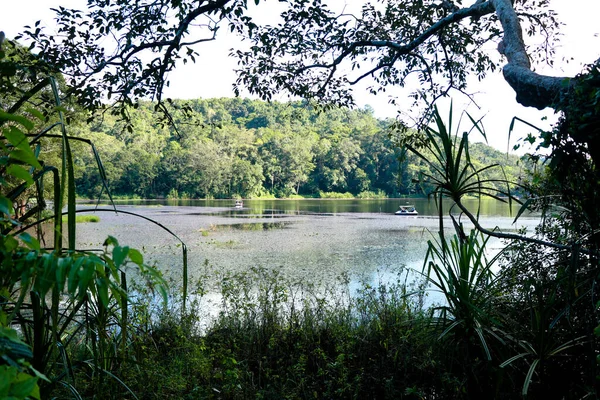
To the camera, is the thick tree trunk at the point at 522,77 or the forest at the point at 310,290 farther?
the thick tree trunk at the point at 522,77

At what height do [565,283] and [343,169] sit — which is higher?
[343,169]

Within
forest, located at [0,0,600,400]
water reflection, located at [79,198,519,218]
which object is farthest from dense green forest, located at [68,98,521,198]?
forest, located at [0,0,600,400]

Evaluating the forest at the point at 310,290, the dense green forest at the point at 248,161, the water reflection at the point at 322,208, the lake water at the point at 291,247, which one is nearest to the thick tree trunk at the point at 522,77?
the forest at the point at 310,290

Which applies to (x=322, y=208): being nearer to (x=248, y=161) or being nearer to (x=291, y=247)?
(x=248, y=161)

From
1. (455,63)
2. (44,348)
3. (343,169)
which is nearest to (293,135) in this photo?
(343,169)

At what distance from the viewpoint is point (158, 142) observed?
179ft

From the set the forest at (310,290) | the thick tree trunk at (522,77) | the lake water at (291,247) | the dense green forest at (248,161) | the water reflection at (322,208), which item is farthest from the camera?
the dense green forest at (248,161)

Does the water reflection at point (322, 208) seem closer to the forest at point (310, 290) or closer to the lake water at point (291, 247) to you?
the lake water at point (291, 247)

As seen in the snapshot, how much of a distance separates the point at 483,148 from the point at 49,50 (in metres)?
61.3

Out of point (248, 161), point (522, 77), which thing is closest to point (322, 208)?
point (248, 161)

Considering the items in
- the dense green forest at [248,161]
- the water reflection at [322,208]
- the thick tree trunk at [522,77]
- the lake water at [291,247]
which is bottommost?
the lake water at [291,247]

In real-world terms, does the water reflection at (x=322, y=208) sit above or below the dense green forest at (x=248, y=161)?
below

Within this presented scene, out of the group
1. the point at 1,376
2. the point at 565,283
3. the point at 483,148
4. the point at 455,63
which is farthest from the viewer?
the point at 483,148

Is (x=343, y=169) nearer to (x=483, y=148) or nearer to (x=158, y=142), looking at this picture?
(x=483, y=148)
